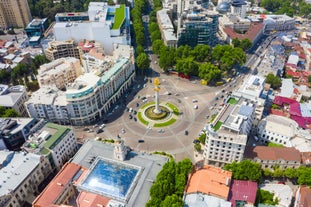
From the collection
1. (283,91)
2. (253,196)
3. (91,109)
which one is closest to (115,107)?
(91,109)

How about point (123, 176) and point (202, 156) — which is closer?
point (123, 176)

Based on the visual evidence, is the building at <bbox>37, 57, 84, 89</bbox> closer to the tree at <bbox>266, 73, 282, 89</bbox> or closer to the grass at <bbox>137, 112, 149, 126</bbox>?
the grass at <bbox>137, 112, 149, 126</bbox>

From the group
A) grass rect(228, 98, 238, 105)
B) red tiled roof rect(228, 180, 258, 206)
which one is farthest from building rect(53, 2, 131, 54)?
red tiled roof rect(228, 180, 258, 206)

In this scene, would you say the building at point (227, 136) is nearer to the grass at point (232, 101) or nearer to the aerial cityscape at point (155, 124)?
the aerial cityscape at point (155, 124)

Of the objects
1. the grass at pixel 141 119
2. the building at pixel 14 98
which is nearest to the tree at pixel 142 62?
the grass at pixel 141 119

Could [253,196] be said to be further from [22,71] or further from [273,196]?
[22,71]

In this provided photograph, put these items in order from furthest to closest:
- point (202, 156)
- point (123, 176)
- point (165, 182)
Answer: point (202, 156), point (123, 176), point (165, 182)

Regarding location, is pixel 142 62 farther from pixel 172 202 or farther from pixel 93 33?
pixel 172 202
